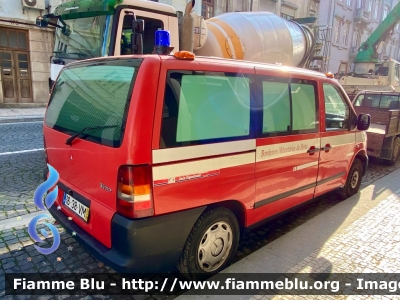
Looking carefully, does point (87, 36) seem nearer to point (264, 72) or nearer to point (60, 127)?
point (60, 127)

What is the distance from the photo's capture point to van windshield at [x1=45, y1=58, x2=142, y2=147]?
7.14 feet

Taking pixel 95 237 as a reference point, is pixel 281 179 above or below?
above

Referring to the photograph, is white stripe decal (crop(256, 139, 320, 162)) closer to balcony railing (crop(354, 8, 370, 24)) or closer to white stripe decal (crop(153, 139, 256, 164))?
white stripe decal (crop(153, 139, 256, 164))

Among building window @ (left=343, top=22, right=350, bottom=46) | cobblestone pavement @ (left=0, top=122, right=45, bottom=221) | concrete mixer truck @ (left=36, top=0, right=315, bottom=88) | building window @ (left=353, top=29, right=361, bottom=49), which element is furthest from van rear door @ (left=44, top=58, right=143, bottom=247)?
building window @ (left=353, top=29, right=361, bottom=49)

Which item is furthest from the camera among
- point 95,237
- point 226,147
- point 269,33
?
point 269,33

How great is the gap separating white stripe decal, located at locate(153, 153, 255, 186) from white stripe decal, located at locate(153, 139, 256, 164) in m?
0.05

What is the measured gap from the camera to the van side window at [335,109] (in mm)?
3750

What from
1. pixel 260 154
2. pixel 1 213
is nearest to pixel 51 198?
pixel 1 213

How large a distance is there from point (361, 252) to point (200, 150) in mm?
2250

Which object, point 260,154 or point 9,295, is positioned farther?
point 260,154

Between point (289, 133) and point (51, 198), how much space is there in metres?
2.51

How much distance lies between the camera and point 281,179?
3174 mm

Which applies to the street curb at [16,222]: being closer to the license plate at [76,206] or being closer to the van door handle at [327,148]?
the license plate at [76,206]

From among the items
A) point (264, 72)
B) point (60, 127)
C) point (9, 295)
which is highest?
point (264, 72)
